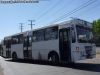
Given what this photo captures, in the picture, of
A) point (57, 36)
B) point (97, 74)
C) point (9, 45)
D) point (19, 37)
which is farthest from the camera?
point (9, 45)

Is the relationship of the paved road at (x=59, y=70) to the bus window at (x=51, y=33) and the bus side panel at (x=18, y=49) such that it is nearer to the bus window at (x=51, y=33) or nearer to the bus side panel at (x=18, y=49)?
the bus window at (x=51, y=33)

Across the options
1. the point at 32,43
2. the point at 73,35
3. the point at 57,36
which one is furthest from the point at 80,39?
the point at 32,43

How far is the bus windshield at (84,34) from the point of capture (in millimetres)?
13820

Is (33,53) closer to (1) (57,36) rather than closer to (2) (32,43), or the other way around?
(2) (32,43)

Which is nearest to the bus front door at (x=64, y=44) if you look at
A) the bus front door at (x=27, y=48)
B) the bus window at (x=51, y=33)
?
the bus window at (x=51, y=33)

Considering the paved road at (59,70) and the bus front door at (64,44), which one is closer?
the paved road at (59,70)

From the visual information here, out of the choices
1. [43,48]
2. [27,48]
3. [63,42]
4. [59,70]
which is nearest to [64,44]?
[63,42]

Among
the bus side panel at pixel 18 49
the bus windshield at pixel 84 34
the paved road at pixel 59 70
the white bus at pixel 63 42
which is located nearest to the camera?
the paved road at pixel 59 70

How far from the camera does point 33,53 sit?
19.3 meters

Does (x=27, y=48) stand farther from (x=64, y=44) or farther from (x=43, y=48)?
(x=64, y=44)

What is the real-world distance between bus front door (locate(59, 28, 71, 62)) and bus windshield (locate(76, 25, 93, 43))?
81cm

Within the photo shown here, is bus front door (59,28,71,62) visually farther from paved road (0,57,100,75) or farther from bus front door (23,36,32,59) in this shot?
bus front door (23,36,32,59)

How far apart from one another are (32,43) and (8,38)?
25.0ft

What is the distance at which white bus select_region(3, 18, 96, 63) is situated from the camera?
13594mm
